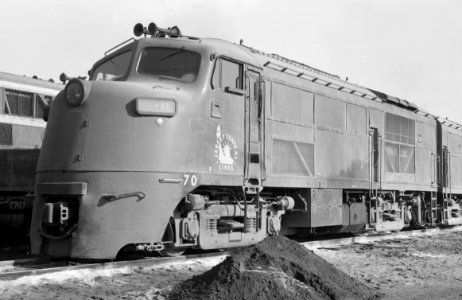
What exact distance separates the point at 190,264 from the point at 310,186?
350 centimetres

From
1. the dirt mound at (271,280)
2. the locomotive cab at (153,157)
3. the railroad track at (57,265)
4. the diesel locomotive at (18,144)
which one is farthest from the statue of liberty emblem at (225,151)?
the diesel locomotive at (18,144)

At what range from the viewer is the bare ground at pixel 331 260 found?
604cm

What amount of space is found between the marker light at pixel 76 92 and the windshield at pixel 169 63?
3.76ft

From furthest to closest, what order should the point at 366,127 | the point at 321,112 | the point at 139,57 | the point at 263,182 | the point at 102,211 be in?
the point at 366,127, the point at 321,112, the point at 263,182, the point at 139,57, the point at 102,211

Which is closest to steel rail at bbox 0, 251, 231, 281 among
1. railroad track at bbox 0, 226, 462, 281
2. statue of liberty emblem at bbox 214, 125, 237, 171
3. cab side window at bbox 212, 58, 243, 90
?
railroad track at bbox 0, 226, 462, 281

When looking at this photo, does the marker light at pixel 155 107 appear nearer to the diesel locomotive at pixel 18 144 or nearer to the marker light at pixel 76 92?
the marker light at pixel 76 92

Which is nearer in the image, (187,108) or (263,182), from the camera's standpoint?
(187,108)

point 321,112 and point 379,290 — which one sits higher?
point 321,112

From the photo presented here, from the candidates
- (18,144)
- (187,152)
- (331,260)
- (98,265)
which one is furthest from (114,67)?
(331,260)

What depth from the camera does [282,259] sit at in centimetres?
650

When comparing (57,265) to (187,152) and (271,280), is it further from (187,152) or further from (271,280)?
(271,280)

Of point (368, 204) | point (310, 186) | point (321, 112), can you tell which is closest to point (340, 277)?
point (310, 186)

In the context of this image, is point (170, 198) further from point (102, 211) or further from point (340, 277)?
point (340, 277)

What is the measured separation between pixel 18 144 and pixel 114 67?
3794 millimetres
